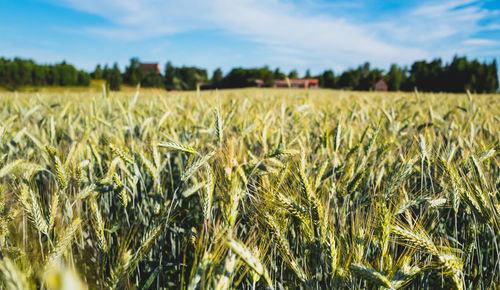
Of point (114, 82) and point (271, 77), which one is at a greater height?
point (271, 77)

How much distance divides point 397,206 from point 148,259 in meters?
1.10

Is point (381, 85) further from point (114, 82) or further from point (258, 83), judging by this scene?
point (114, 82)

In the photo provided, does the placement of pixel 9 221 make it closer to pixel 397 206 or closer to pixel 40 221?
pixel 40 221

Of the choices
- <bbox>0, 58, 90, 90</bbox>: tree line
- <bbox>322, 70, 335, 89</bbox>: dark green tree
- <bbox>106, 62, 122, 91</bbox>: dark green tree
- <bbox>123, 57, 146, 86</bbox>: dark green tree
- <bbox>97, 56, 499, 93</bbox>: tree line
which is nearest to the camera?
<bbox>106, 62, 122, 91</bbox>: dark green tree

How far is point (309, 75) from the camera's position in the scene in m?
86.7

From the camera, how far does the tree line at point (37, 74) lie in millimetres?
43516

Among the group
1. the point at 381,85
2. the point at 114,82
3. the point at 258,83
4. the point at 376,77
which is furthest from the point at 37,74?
the point at 381,85

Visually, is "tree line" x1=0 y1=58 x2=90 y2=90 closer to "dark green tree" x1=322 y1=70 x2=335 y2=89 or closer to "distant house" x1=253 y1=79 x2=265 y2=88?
"distant house" x1=253 y1=79 x2=265 y2=88

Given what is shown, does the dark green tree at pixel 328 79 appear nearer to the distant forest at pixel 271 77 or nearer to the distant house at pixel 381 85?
the distant forest at pixel 271 77

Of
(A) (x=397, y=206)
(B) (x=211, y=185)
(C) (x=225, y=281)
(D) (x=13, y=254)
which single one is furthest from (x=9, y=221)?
(A) (x=397, y=206)

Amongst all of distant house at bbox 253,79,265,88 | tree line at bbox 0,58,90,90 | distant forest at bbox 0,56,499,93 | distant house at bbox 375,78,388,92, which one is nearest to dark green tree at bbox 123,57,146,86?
distant forest at bbox 0,56,499,93

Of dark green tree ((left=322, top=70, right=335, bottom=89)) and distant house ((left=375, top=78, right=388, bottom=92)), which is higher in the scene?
dark green tree ((left=322, top=70, right=335, bottom=89))

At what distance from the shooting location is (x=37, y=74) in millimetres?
48656

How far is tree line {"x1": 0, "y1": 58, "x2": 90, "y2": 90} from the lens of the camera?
1713 inches
